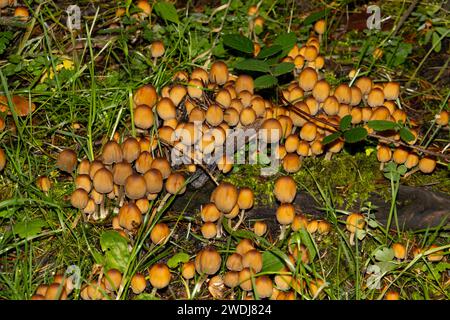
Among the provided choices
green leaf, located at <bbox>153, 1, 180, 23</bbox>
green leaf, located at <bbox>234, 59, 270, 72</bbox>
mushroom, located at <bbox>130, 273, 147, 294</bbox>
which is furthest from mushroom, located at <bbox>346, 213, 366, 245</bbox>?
green leaf, located at <bbox>153, 1, 180, 23</bbox>

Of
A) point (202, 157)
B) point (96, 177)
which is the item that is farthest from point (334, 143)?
point (96, 177)

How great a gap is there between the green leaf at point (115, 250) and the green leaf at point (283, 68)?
1.16 metres

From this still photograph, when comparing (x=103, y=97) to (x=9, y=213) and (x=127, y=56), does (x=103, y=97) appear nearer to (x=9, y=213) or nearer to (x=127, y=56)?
(x=127, y=56)

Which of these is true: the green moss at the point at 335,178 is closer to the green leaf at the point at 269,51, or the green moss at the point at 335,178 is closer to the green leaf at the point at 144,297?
the green leaf at the point at 269,51

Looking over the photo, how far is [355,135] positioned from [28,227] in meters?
1.56

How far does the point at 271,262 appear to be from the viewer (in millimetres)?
2602

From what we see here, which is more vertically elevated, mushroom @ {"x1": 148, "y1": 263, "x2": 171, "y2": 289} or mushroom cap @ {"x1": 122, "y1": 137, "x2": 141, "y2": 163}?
mushroom cap @ {"x1": 122, "y1": 137, "x2": 141, "y2": 163}

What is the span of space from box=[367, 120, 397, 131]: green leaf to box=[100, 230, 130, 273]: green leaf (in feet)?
4.17

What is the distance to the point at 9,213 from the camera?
278 cm

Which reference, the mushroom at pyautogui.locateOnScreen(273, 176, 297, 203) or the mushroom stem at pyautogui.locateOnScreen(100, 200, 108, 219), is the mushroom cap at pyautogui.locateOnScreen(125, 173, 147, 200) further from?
the mushroom at pyautogui.locateOnScreen(273, 176, 297, 203)

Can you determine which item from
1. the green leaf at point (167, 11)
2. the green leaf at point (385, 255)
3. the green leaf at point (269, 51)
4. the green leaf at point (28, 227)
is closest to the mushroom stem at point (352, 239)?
the green leaf at point (385, 255)

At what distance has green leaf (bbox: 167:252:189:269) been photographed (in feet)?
8.80

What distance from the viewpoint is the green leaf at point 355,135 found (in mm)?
2826
